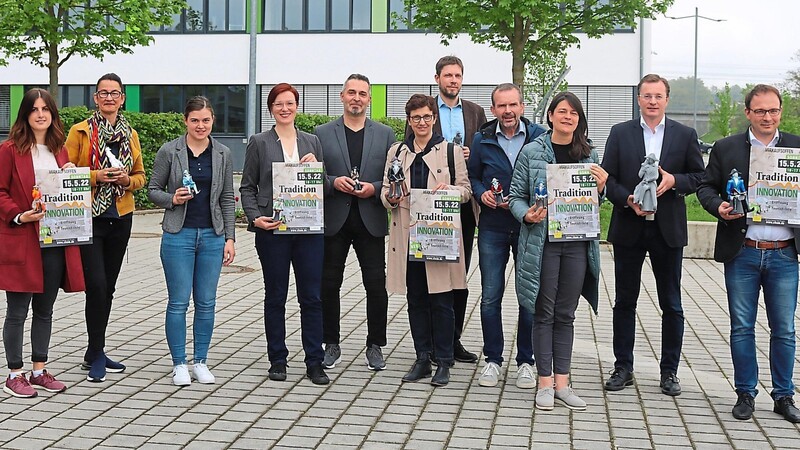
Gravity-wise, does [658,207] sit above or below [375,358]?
above

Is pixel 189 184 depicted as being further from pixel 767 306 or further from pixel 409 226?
pixel 767 306

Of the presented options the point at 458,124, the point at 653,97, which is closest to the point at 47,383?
the point at 458,124

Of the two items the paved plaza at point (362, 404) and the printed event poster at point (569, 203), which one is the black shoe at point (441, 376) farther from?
the printed event poster at point (569, 203)

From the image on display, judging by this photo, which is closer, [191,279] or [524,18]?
[191,279]

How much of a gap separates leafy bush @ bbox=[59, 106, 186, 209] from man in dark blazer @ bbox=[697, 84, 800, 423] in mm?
15972

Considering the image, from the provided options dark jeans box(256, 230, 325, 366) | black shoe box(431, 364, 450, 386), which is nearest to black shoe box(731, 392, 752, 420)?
black shoe box(431, 364, 450, 386)

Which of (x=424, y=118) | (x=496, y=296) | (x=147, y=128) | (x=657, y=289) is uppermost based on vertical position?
(x=147, y=128)

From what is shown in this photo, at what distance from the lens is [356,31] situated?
4081 cm

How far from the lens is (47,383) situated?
732cm

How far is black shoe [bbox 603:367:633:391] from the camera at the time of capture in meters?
7.59

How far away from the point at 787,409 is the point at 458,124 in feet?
10.7

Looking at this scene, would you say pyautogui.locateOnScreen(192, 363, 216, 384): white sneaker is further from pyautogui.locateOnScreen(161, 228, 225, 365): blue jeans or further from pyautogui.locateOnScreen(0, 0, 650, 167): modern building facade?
pyautogui.locateOnScreen(0, 0, 650, 167): modern building facade

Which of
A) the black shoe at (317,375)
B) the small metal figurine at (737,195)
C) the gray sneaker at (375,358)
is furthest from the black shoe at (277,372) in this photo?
the small metal figurine at (737,195)

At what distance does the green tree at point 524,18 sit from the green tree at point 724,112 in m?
22.9
